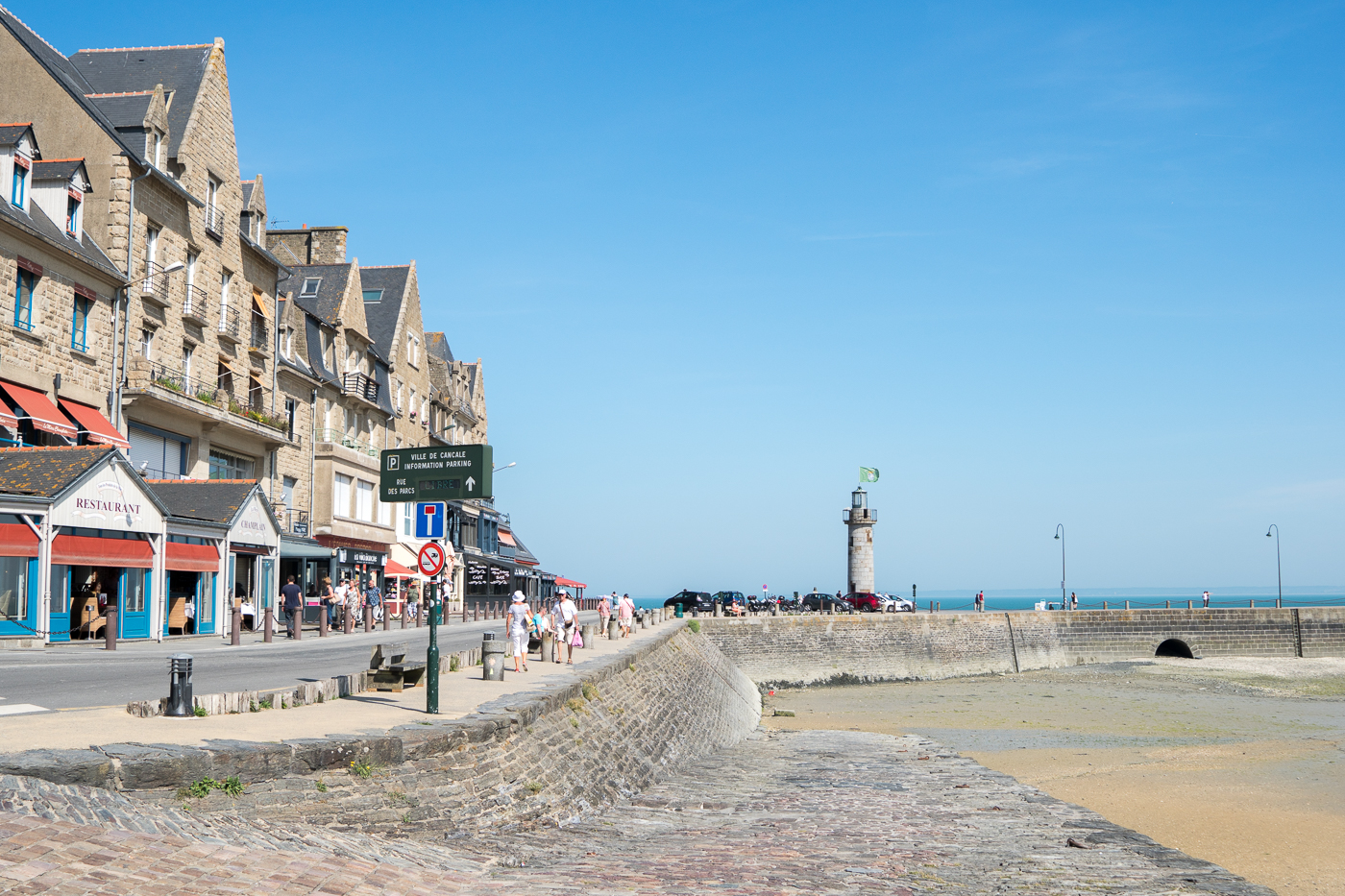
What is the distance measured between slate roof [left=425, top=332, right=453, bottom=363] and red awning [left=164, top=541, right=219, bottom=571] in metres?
40.3

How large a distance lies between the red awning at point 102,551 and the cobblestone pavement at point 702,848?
14.4m

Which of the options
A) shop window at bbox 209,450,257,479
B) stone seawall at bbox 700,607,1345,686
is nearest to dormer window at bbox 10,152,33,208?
shop window at bbox 209,450,257,479

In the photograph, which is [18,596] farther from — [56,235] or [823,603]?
[823,603]

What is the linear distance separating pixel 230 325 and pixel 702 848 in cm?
3064

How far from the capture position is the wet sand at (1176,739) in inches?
715

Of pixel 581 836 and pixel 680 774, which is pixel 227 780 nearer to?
pixel 581 836

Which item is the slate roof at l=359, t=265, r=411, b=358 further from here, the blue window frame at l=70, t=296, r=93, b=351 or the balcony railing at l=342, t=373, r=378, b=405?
the blue window frame at l=70, t=296, r=93, b=351

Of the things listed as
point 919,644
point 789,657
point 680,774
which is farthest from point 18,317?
point 919,644

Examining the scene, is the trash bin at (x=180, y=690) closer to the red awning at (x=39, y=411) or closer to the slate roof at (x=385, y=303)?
the red awning at (x=39, y=411)

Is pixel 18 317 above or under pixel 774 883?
above

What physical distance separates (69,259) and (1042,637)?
175 feet

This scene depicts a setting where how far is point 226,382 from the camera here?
3762 centimetres

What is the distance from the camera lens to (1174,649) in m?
66.5

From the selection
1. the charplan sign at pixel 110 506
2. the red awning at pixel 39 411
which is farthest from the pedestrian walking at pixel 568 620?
the red awning at pixel 39 411
